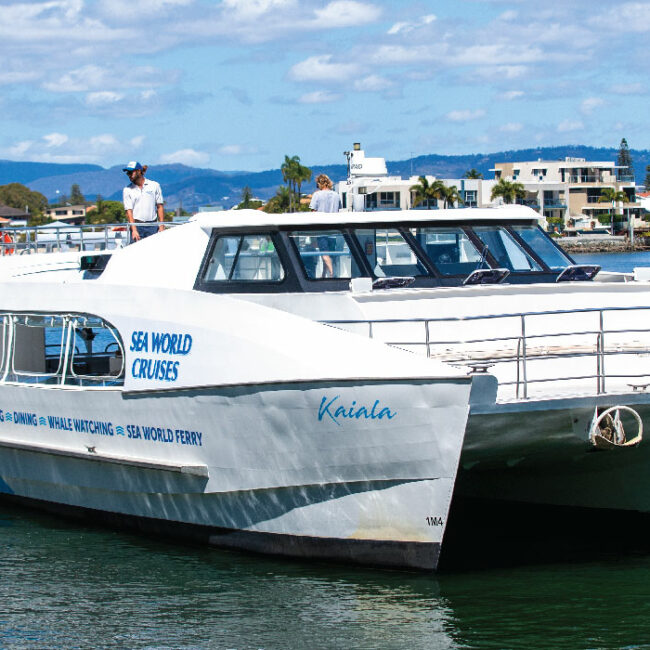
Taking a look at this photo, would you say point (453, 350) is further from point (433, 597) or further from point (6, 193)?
point (6, 193)

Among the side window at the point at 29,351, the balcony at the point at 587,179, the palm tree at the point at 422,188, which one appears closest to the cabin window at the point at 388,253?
the side window at the point at 29,351

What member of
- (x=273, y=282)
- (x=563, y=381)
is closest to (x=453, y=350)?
(x=563, y=381)

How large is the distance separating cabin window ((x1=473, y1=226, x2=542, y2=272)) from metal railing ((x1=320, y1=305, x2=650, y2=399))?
3.49 ft

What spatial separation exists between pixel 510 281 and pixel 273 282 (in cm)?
233

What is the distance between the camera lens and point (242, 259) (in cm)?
1095

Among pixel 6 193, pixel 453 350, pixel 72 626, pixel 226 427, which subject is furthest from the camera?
pixel 6 193

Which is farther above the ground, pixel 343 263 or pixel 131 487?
Result: pixel 343 263

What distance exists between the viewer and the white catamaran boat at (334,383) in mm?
9039

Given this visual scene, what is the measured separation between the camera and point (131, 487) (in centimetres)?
1073

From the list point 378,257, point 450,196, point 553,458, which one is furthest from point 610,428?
point 450,196

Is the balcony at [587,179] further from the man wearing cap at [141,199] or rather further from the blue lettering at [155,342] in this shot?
the blue lettering at [155,342]

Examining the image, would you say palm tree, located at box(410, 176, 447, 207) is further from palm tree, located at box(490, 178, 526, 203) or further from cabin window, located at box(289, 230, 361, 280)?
palm tree, located at box(490, 178, 526, 203)

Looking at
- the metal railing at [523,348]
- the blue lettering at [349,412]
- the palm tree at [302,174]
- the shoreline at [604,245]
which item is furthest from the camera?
the shoreline at [604,245]

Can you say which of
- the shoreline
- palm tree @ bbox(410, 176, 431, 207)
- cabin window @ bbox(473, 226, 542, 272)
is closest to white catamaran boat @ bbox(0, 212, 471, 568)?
cabin window @ bbox(473, 226, 542, 272)
